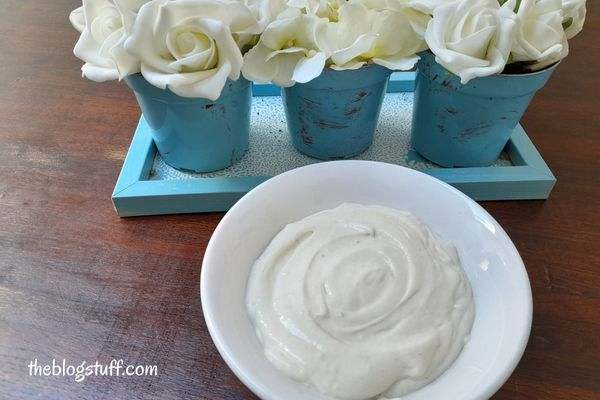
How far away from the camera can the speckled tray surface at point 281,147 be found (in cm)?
65

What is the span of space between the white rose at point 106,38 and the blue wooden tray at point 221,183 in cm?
13

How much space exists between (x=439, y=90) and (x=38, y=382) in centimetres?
51

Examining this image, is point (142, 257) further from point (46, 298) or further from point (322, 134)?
point (322, 134)

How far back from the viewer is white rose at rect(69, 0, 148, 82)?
1.64 feet

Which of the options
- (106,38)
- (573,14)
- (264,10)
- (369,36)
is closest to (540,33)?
(573,14)

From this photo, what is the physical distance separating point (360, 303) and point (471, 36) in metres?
0.28

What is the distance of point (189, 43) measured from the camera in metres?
0.51

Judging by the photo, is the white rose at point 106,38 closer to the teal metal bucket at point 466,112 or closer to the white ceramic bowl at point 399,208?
the white ceramic bowl at point 399,208

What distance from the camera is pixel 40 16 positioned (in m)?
0.98

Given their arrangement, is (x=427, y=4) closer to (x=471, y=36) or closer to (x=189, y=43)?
(x=471, y=36)

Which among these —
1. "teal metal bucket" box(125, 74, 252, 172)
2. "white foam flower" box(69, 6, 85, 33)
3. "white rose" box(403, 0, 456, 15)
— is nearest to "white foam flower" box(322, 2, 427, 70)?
"white rose" box(403, 0, 456, 15)

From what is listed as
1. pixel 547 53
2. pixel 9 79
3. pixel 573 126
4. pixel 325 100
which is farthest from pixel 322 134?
pixel 9 79

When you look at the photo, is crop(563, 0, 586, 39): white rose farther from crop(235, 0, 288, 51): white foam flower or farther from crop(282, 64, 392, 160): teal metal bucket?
crop(235, 0, 288, 51): white foam flower

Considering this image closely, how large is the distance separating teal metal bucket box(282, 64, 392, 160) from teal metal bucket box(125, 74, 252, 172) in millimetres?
64
